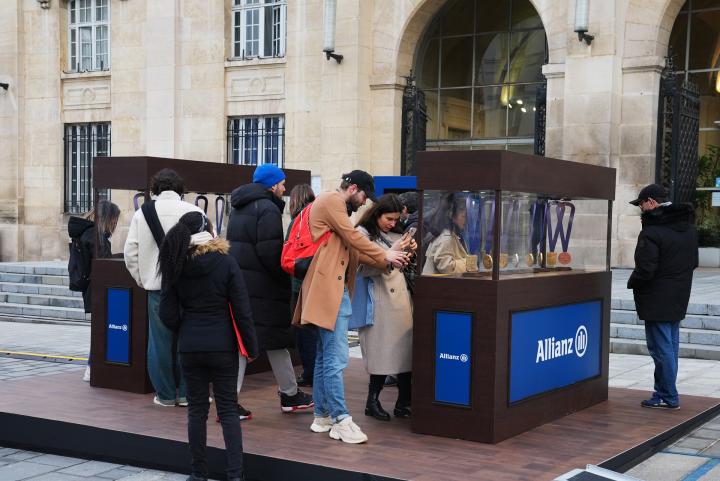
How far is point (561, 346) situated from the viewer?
7438 mm

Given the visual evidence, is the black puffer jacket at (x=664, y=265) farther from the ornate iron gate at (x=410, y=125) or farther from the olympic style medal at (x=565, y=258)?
the ornate iron gate at (x=410, y=125)

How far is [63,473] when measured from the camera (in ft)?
20.7

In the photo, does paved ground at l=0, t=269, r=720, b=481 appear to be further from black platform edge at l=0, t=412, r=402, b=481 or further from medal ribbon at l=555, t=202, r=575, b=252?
medal ribbon at l=555, t=202, r=575, b=252

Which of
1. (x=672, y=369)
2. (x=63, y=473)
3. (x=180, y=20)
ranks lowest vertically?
(x=63, y=473)

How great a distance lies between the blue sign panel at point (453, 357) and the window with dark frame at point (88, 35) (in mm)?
18465

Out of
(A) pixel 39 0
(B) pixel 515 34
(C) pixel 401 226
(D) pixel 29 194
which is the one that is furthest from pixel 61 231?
(C) pixel 401 226

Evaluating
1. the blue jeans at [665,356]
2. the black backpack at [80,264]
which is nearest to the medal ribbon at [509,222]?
the blue jeans at [665,356]

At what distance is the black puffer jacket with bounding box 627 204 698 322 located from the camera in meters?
7.85

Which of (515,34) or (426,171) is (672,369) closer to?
(426,171)

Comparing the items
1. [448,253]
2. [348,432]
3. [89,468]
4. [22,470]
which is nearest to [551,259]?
[448,253]

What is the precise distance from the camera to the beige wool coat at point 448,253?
Answer: 665 cm

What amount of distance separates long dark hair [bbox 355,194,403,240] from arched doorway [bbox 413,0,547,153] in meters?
13.4

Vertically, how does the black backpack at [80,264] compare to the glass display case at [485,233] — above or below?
below

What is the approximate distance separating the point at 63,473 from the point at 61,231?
17.9 metres
